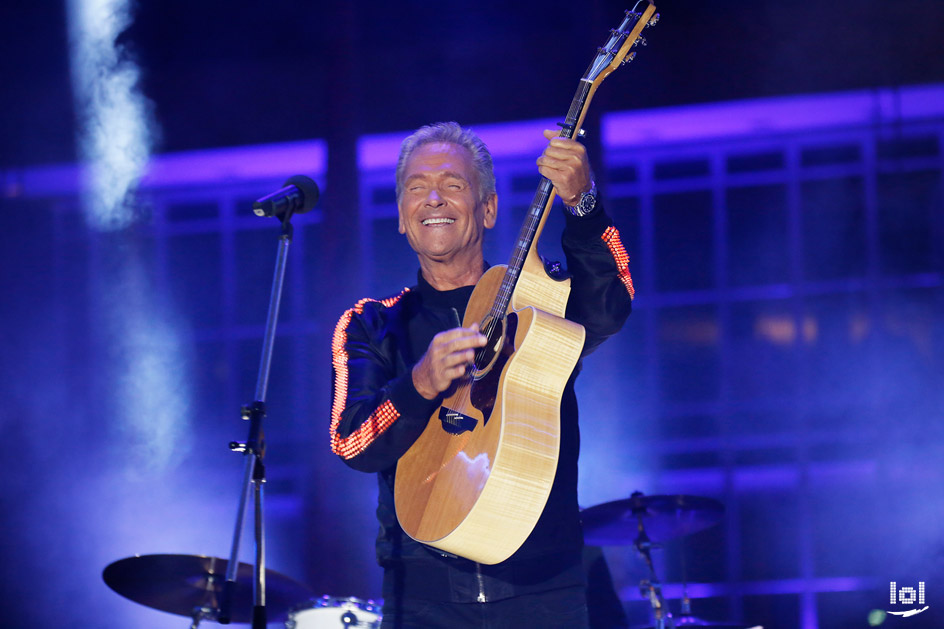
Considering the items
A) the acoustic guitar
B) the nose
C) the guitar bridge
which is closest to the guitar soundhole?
the acoustic guitar

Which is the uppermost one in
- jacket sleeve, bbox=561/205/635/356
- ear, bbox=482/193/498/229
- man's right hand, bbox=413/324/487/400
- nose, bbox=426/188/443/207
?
ear, bbox=482/193/498/229

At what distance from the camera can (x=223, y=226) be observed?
635 cm

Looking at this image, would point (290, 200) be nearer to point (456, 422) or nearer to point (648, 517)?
point (456, 422)

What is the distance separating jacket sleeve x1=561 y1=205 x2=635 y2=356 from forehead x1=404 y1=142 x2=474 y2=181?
1.45 ft

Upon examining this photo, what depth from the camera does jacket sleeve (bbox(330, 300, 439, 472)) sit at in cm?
225

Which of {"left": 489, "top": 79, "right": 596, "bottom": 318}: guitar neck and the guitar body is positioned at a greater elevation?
{"left": 489, "top": 79, "right": 596, "bottom": 318}: guitar neck

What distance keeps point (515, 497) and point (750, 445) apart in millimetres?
4042

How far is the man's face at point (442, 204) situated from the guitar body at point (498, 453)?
12.4 inches

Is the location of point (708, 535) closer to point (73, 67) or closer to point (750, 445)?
point (750, 445)

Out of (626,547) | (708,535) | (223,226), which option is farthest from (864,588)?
(223,226)

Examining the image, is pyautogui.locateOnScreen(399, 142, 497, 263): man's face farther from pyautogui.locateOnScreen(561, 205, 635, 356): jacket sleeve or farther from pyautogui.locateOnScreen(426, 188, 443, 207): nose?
pyautogui.locateOnScreen(561, 205, 635, 356): jacket sleeve

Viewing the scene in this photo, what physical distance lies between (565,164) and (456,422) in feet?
2.29

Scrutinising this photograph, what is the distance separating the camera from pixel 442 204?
2588 millimetres

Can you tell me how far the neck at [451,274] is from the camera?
2.66 meters
